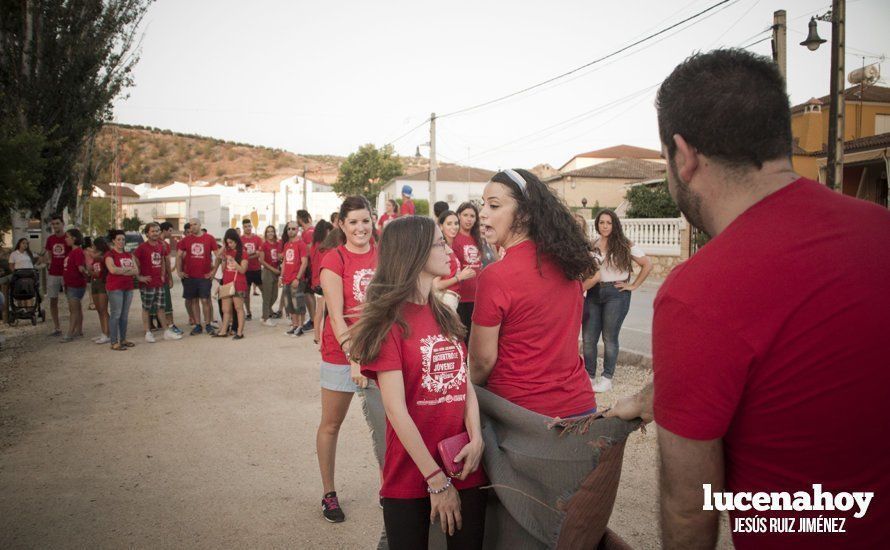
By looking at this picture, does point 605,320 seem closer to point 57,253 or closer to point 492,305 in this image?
point 492,305

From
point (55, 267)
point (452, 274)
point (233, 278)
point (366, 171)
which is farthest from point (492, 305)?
point (366, 171)

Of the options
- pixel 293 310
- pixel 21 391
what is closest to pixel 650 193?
pixel 293 310

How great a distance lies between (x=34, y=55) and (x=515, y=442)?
69.4 ft

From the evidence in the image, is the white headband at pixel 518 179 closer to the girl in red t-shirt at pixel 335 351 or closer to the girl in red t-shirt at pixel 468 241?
the girl in red t-shirt at pixel 335 351

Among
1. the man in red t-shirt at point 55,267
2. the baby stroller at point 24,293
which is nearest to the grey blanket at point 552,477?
the man in red t-shirt at point 55,267

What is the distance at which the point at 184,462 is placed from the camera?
16.4 ft

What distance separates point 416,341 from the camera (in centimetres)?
236

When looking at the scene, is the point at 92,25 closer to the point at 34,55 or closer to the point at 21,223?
the point at 34,55

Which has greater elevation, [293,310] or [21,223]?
[21,223]

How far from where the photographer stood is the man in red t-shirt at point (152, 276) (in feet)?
35.7

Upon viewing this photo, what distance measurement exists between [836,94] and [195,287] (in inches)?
597

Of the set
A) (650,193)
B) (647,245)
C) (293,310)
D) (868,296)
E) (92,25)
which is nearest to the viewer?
(868,296)

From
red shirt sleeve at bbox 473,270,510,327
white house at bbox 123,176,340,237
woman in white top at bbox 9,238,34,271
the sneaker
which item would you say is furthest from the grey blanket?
white house at bbox 123,176,340,237

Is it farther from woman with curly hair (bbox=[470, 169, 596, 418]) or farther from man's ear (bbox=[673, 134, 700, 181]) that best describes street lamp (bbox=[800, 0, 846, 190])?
man's ear (bbox=[673, 134, 700, 181])
